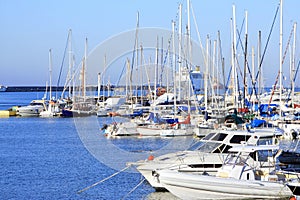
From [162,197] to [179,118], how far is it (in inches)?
1116

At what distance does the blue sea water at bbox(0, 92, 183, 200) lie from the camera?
26.1 metres

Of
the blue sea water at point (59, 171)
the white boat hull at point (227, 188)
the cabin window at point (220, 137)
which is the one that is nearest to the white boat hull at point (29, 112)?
the blue sea water at point (59, 171)

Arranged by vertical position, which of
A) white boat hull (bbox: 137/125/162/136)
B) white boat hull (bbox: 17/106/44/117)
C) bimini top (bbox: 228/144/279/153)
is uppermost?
bimini top (bbox: 228/144/279/153)

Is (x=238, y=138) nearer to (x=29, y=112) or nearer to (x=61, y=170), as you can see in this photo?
(x=61, y=170)

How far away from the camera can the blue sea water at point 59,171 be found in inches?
1027

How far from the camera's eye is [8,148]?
45375 millimetres

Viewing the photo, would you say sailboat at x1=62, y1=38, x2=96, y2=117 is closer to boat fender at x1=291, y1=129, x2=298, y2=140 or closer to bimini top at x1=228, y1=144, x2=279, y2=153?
boat fender at x1=291, y1=129, x2=298, y2=140

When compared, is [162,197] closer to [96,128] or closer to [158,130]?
A: [158,130]

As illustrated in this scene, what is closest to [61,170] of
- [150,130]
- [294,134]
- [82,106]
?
[150,130]

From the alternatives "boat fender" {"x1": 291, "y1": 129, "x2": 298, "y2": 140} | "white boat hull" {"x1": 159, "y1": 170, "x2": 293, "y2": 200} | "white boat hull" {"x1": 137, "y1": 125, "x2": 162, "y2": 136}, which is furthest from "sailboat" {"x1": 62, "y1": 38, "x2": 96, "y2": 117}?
"white boat hull" {"x1": 159, "y1": 170, "x2": 293, "y2": 200}

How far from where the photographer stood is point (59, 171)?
32.5 metres

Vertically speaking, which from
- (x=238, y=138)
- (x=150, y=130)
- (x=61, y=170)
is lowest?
(x=61, y=170)

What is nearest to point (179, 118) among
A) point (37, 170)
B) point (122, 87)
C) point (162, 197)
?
point (37, 170)

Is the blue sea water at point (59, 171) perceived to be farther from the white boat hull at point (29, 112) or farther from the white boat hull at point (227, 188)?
the white boat hull at point (29, 112)
